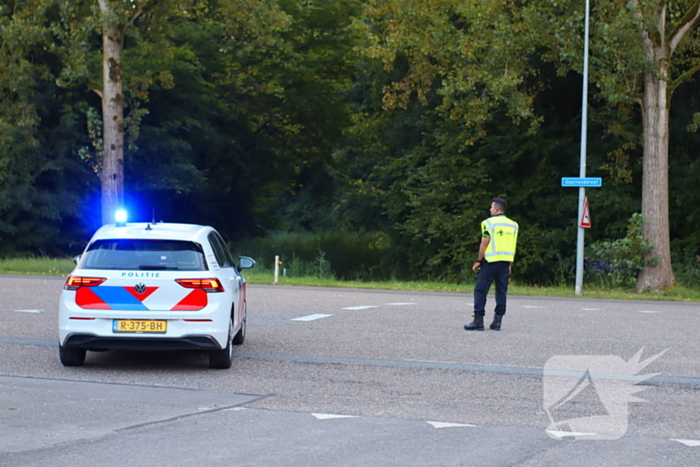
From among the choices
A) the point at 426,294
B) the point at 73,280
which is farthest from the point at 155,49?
the point at 73,280

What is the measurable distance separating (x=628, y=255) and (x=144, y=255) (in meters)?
18.6

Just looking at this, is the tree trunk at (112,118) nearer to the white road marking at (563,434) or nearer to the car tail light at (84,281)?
the car tail light at (84,281)

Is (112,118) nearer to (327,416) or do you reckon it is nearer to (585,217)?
(585,217)

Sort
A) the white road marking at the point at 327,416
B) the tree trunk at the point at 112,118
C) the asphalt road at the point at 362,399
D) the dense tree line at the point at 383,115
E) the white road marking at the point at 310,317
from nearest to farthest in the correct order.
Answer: the asphalt road at the point at 362,399 → the white road marking at the point at 327,416 → the white road marking at the point at 310,317 → the dense tree line at the point at 383,115 → the tree trunk at the point at 112,118

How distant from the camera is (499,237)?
14141 millimetres

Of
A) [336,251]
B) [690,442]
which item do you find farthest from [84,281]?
[336,251]

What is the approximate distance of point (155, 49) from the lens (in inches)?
1367

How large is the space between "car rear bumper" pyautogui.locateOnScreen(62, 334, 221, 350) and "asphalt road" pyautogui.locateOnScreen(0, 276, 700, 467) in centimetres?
29

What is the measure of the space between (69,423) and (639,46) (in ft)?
70.0

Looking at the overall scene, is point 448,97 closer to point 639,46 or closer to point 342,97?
point 639,46

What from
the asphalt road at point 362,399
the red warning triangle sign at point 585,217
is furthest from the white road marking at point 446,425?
the red warning triangle sign at point 585,217

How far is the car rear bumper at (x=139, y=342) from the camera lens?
10000mm

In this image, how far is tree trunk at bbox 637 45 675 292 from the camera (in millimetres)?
26047

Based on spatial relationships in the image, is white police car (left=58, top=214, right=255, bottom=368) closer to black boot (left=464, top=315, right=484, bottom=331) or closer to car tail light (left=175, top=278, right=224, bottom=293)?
car tail light (left=175, top=278, right=224, bottom=293)
